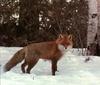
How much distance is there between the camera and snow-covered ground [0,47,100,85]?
6.60 metres

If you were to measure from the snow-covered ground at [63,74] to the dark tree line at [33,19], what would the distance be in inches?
133

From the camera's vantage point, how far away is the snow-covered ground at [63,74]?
6.60 meters

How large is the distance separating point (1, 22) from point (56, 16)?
1971 millimetres

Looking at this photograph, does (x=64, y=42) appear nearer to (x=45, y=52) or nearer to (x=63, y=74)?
(x=45, y=52)

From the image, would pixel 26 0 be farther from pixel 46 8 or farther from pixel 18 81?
pixel 18 81

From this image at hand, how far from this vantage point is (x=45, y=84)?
253 inches

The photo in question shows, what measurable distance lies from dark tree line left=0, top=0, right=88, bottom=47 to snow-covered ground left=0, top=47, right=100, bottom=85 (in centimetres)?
338

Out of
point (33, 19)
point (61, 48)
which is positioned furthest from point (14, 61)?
point (33, 19)

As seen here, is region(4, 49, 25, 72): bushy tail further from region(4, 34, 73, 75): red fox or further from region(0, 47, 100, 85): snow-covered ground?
region(0, 47, 100, 85): snow-covered ground

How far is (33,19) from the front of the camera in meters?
13.5

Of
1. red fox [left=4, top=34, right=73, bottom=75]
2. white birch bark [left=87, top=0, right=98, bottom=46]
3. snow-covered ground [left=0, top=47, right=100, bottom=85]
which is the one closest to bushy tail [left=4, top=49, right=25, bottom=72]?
red fox [left=4, top=34, right=73, bottom=75]

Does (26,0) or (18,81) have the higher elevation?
(26,0)

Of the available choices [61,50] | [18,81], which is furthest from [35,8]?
[18,81]

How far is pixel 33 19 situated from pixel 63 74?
20.2ft
